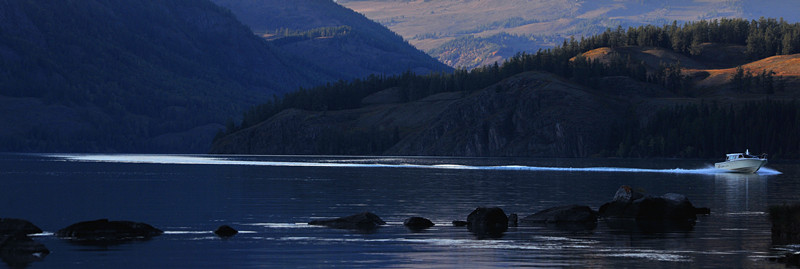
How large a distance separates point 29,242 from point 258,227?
1896cm

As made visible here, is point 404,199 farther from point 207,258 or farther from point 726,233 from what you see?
point 207,258

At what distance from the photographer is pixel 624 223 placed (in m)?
75.8

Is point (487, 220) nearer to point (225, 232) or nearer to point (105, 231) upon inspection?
point (225, 232)

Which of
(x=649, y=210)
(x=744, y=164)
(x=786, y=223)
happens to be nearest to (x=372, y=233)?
(x=649, y=210)

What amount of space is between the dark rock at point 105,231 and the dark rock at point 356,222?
519 inches

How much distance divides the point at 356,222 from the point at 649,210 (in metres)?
23.0

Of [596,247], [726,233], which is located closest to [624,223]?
[726,233]

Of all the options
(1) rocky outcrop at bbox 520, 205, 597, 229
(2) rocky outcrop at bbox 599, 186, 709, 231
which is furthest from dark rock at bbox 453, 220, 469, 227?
(2) rocky outcrop at bbox 599, 186, 709, 231

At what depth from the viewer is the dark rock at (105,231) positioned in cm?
6231

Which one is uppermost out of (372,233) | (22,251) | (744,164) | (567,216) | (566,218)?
(744,164)

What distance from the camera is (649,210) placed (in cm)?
7881

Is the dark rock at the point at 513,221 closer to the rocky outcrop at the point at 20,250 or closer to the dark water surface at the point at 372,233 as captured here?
the dark water surface at the point at 372,233

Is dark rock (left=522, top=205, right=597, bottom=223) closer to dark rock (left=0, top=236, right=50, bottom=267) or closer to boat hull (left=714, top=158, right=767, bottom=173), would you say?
dark rock (left=0, top=236, right=50, bottom=267)

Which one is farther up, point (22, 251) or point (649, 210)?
point (649, 210)
